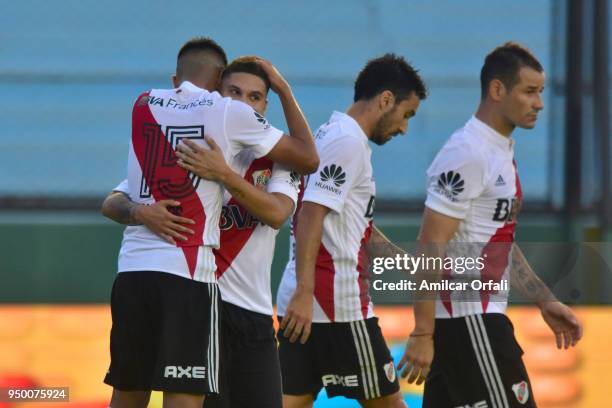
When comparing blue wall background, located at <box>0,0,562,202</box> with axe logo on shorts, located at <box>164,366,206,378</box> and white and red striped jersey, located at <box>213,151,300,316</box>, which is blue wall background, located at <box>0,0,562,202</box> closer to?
white and red striped jersey, located at <box>213,151,300,316</box>

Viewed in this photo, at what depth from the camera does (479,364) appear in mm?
4281

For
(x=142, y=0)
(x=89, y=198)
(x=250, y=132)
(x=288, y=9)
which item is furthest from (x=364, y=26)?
(x=250, y=132)

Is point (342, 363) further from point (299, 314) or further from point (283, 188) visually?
point (283, 188)

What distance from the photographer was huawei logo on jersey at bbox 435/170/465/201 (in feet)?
14.1

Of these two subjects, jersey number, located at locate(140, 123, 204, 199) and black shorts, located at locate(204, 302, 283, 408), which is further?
black shorts, located at locate(204, 302, 283, 408)

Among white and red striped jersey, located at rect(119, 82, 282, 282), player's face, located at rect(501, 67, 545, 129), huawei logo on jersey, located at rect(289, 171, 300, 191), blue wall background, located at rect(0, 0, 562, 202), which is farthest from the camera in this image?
blue wall background, located at rect(0, 0, 562, 202)

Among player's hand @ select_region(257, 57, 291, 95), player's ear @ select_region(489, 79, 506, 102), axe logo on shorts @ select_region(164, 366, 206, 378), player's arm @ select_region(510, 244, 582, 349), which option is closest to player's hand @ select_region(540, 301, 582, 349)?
player's arm @ select_region(510, 244, 582, 349)

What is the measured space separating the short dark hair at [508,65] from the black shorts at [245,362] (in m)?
1.37

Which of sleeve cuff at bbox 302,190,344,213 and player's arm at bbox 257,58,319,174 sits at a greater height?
player's arm at bbox 257,58,319,174

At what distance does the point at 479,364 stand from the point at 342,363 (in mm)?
571

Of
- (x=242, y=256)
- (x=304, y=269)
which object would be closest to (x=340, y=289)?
(x=304, y=269)

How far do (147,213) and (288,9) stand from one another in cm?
424

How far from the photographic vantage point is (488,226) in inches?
173

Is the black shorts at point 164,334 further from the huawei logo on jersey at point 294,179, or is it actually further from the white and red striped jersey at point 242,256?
the huawei logo on jersey at point 294,179
